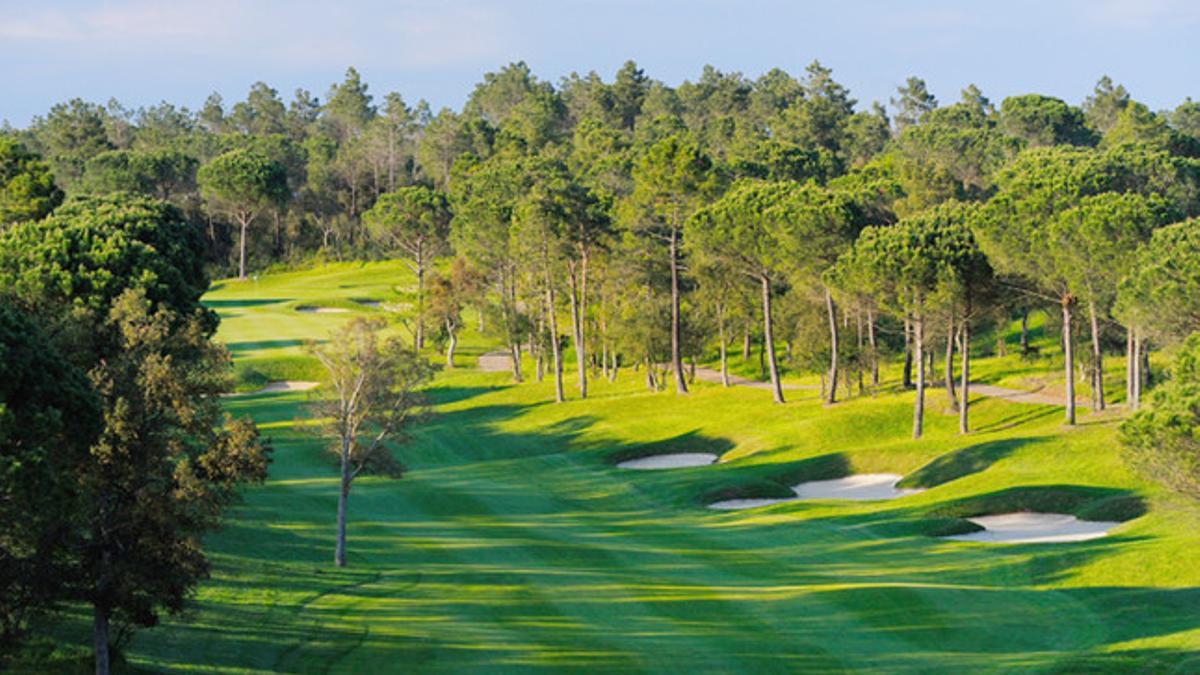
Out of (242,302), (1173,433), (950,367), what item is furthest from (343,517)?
(242,302)

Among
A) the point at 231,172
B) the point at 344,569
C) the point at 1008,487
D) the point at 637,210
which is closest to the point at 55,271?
the point at 344,569

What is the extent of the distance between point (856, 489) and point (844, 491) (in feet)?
1.86

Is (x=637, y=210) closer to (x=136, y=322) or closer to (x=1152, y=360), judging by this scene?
(x=1152, y=360)

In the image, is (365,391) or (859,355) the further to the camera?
(859,355)

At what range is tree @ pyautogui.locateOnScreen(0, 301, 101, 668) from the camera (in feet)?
64.0

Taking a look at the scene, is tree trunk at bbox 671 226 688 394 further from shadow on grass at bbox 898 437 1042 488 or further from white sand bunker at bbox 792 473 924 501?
shadow on grass at bbox 898 437 1042 488

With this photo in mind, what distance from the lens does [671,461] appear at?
218 feet

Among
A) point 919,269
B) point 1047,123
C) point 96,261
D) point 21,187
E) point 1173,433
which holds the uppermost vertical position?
point 1047,123

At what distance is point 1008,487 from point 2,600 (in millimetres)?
37645

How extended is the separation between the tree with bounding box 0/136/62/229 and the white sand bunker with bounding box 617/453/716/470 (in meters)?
31.7

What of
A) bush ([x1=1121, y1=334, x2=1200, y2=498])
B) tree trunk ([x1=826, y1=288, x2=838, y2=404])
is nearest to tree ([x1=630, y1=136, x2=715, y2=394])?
tree trunk ([x1=826, y1=288, x2=838, y2=404])

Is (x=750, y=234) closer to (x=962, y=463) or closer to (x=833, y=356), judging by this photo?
(x=833, y=356)

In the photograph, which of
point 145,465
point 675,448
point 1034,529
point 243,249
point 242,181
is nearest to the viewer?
point 145,465

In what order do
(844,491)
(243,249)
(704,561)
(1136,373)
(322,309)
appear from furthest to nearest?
(243,249) → (322,309) → (1136,373) → (844,491) → (704,561)
